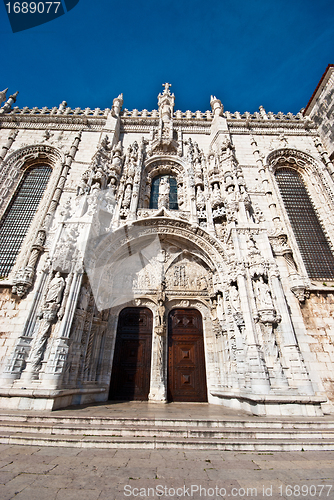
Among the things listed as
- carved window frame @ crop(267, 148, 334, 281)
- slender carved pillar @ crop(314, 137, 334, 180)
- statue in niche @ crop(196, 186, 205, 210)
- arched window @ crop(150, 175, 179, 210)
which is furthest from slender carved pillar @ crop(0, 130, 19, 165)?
slender carved pillar @ crop(314, 137, 334, 180)

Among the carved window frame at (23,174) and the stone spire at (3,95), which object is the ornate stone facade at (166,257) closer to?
the carved window frame at (23,174)

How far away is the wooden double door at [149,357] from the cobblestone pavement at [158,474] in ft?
15.6

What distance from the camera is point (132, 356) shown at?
8.27 meters

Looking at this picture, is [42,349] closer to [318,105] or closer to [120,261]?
[120,261]

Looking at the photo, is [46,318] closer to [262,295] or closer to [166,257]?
[166,257]

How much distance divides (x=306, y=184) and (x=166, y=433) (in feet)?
41.6

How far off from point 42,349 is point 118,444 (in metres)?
3.51

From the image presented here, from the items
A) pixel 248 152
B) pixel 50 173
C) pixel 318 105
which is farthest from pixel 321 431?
pixel 318 105

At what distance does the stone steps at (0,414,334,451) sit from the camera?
3566mm

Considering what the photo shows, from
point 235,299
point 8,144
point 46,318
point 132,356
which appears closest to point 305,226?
point 235,299

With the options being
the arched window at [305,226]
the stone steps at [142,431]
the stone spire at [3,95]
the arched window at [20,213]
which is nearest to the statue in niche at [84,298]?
the stone steps at [142,431]

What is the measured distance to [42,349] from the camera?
594cm

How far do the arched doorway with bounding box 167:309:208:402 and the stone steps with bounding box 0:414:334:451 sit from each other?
3779mm

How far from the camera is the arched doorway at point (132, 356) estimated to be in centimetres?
782
